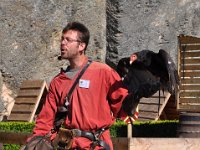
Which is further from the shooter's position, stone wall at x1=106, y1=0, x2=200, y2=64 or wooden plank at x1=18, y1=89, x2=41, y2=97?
stone wall at x1=106, y1=0, x2=200, y2=64

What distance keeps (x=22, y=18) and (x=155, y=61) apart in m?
11.1

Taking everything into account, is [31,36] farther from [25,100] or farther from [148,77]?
[148,77]

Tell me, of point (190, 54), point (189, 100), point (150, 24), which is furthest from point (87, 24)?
point (189, 100)

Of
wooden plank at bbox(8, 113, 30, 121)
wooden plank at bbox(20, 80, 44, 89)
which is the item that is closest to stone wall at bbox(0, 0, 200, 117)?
wooden plank at bbox(20, 80, 44, 89)

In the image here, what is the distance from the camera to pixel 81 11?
1591cm

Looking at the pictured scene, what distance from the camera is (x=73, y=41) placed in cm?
380

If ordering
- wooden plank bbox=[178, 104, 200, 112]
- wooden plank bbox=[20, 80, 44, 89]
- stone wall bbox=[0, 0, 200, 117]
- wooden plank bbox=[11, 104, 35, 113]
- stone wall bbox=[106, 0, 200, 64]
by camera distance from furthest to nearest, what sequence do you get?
1. stone wall bbox=[106, 0, 200, 64]
2. stone wall bbox=[0, 0, 200, 117]
3. wooden plank bbox=[20, 80, 44, 89]
4. wooden plank bbox=[11, 104, 35, 113]
5. wooden plank bbox=[178, 104, 200, 112]

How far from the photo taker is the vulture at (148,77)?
12.1 ft

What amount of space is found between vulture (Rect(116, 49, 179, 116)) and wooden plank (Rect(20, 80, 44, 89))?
9280mm

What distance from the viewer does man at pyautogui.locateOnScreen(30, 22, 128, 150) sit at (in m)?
3.65

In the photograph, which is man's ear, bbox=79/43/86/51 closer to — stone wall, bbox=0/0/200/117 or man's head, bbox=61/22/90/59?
man's head, bbox=61/22/90/59

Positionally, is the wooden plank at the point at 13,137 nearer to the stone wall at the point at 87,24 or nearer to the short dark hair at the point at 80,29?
the short dark hair at the point at 80,29

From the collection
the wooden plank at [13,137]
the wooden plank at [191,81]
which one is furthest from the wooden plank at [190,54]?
the wooden plank at [13,137]

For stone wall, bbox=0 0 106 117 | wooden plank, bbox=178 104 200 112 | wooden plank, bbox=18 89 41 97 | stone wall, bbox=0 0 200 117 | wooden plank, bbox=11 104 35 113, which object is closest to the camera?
wooden plank, bbox=178 104 200 112
